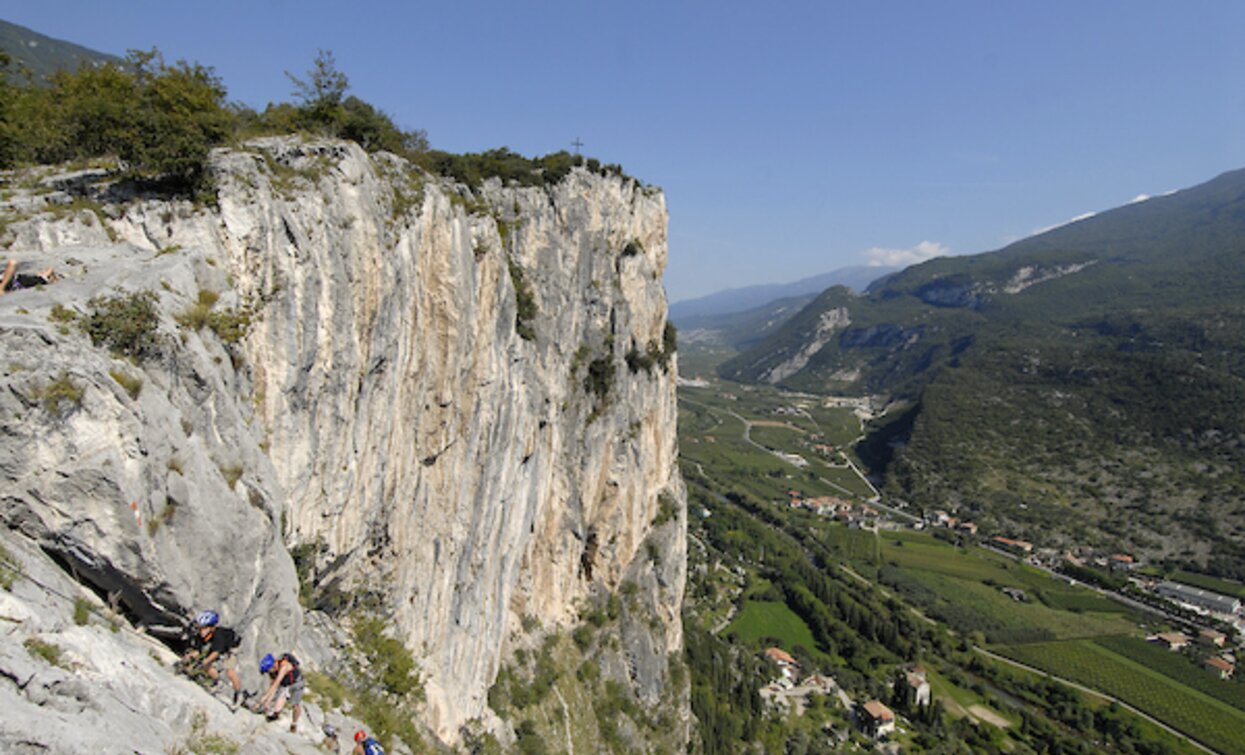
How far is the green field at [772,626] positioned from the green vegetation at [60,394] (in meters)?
72.8

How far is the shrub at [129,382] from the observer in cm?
798

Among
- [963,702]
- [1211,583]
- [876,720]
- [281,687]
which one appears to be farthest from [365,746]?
[1211,583]

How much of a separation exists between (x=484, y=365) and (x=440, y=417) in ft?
9.57

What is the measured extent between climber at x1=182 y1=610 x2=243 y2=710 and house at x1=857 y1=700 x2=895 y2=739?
214ft

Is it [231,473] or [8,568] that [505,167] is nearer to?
[231,473]

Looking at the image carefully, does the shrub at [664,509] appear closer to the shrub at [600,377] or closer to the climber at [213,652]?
the shrub at [600,377]

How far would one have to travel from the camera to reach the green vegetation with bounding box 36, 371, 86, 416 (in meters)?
7.09

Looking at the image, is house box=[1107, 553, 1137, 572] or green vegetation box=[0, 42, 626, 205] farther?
house box=[1107, 553, 1137, 572]

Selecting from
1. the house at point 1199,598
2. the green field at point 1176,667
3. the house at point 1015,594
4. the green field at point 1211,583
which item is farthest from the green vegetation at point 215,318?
the green field at point 1211,583

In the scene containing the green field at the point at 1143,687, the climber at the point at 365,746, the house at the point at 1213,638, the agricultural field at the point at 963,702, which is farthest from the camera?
the house at the point at 1213,638

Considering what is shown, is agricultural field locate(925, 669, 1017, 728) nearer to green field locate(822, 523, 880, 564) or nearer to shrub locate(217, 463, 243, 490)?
green field locate(822, 523, 880, 564)

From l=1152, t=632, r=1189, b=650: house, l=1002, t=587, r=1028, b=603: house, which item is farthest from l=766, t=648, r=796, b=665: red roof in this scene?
l=1152, t=632, r=1189, b=650: house

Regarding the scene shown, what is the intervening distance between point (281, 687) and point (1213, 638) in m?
105

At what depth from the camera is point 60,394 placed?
7215 mm
